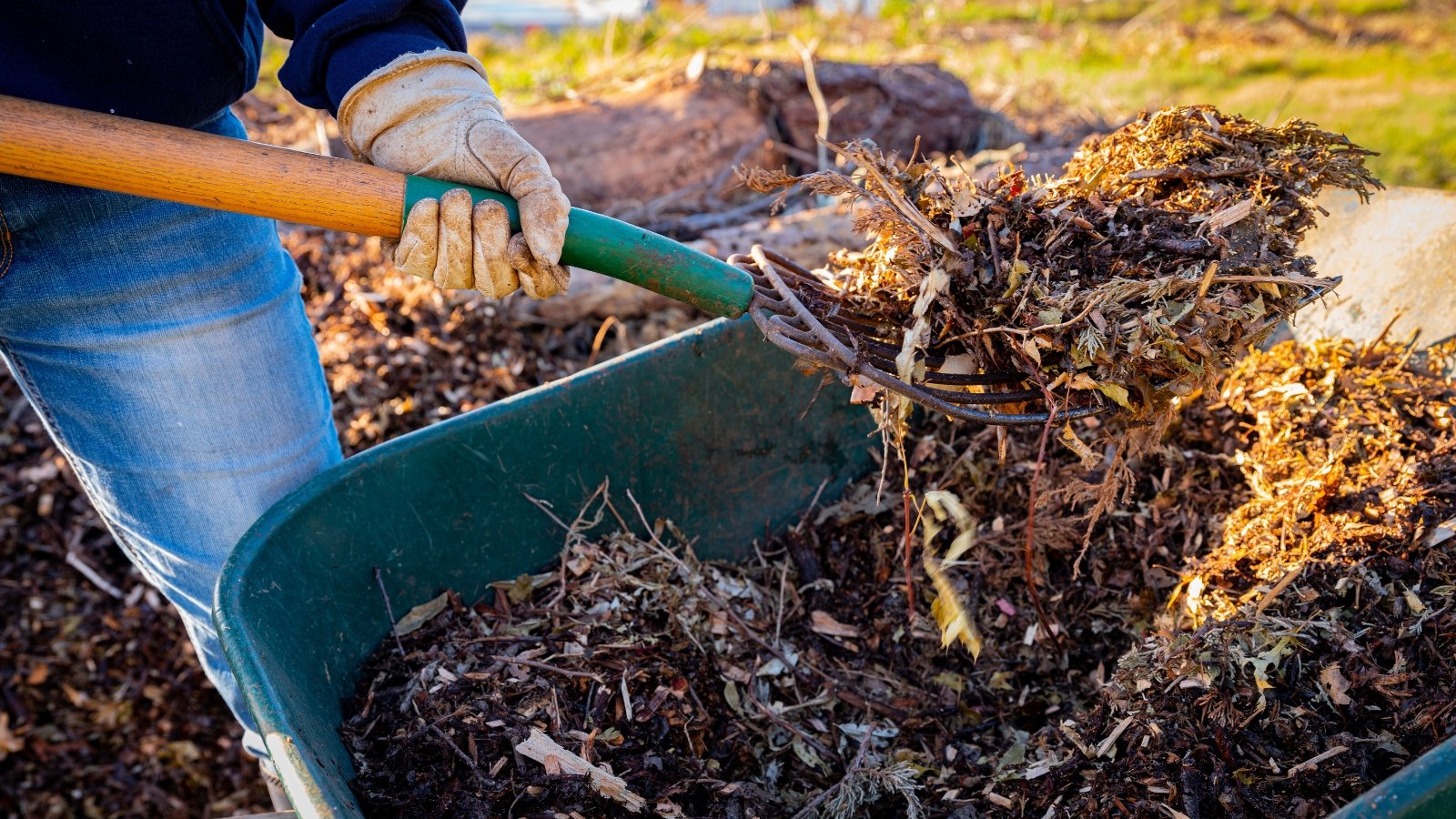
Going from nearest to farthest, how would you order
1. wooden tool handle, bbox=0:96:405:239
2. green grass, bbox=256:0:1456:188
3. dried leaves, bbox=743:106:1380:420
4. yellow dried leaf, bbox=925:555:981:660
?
1. wooden tool handle, bbox=0:96:405:239
2. dried leaves, bbox=743:106:1380:420
3. yellow dried leaf, bbox=925:555:981:660
4. green grass, bbox=256:0:1456:188

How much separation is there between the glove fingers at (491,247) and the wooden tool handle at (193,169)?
13cm

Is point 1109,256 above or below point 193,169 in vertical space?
below

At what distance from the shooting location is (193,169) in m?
1.44

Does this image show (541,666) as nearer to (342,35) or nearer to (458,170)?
(458,170)

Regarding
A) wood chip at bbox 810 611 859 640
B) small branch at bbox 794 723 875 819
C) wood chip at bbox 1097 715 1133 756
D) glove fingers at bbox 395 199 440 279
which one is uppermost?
glove fingers at bbox 395 199 440 279

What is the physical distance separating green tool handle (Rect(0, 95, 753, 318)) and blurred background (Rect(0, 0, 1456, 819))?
1.84 feet

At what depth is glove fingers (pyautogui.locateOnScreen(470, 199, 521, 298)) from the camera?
5.18ft

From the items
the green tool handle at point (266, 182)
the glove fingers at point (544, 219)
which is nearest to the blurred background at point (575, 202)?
the green tool handle at point (266, 182)

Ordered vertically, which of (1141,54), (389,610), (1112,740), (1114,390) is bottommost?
(1112,740)

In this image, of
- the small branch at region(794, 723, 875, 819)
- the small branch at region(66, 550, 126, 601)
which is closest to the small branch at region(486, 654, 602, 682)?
the small branch at region(794, 723, 875, 819)

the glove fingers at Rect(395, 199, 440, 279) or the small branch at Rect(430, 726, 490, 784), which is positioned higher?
the glove fingers at Rect(395, 199, 440, 279)

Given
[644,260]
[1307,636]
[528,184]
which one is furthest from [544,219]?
[1307,636]

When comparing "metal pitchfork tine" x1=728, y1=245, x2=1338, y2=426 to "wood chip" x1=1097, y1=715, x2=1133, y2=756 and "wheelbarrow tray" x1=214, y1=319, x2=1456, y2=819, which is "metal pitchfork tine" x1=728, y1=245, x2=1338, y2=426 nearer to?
"wheelbarrow tray" x1=214, y1=319, x2=1456, y2=819

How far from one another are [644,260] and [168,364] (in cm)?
87
